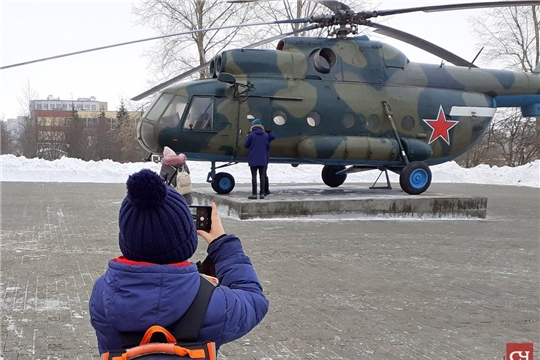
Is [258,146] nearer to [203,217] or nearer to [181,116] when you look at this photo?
[181,116]

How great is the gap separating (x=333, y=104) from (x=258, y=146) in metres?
2.26

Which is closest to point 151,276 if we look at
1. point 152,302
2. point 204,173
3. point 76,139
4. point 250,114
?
point 152,302

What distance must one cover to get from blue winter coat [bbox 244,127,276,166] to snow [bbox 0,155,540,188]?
990cm

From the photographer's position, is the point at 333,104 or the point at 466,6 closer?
the point at 466,6

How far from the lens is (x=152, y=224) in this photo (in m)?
1.84

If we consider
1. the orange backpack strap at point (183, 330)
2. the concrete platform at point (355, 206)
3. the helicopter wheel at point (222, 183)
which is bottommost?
the concrete platform at point (355, 206)

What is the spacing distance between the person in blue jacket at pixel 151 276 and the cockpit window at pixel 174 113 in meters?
10.5

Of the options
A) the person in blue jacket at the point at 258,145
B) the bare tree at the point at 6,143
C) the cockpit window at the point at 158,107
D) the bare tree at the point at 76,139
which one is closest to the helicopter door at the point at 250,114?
the person in blue jacket at the point at 258,145

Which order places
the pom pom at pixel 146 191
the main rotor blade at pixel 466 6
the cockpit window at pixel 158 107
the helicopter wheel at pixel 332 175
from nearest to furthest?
the pom pom at pixel 146 191
the main rotor blade at pixel 466 6
the cockpit window at pixel 158 107
the helicopter wheel at pixel 332 175

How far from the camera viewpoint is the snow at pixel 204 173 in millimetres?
22078

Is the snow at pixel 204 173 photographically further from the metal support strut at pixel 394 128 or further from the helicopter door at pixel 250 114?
the helicopter door at pixel 250 114

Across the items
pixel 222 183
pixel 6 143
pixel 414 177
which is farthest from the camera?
pixel 6 143

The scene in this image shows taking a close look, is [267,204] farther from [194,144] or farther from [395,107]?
[395,107]

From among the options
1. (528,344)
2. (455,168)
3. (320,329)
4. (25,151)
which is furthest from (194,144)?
(25,151)
